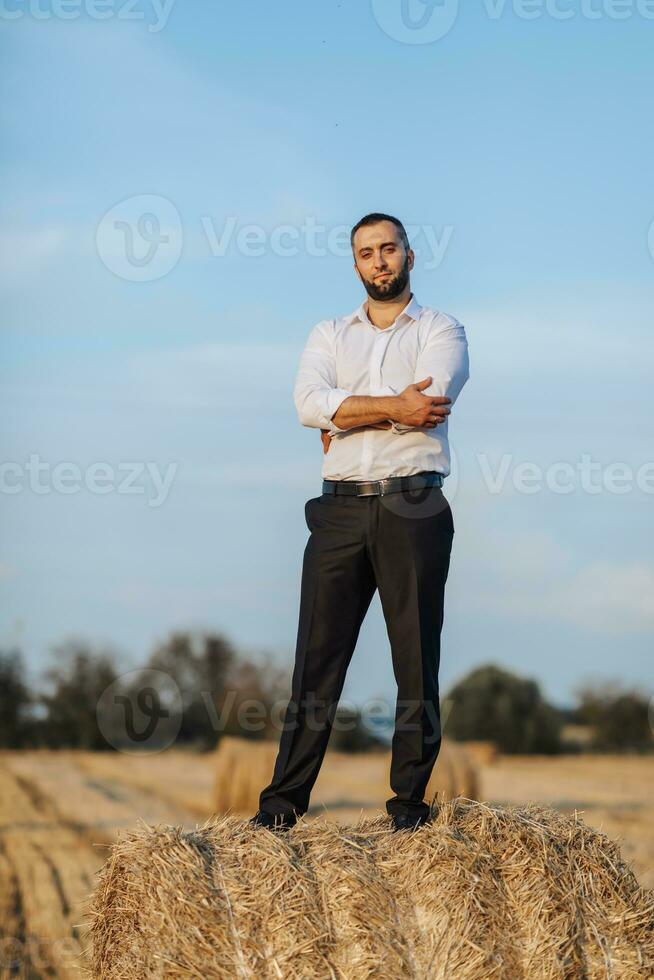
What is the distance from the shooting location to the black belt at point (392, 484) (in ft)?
16.2

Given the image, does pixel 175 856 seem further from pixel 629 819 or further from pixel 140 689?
pixel 140 689

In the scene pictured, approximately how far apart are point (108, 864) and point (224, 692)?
18.1m

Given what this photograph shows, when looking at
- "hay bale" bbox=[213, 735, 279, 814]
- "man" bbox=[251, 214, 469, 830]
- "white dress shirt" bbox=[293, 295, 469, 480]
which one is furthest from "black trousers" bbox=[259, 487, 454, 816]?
"hay bale" bbox=[213, 735, 279, 814]

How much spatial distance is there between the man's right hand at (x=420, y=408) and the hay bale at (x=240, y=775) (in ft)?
28.4

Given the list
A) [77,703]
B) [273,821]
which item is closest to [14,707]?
[77,703]

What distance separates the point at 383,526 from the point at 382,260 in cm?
105

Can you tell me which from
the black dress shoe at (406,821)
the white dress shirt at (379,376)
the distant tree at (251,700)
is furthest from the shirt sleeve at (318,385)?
the distant tree at (251,700)

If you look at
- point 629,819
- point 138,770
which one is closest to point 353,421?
point 629,819

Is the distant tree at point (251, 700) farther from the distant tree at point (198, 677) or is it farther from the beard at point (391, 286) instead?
the beard at point (391, 286)

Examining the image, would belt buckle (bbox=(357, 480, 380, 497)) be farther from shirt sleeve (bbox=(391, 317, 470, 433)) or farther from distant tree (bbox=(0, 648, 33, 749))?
distant tree (bbox=(0, 648, 33, 749))

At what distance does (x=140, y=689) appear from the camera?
19625 mm

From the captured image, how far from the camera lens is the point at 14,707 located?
24.0m

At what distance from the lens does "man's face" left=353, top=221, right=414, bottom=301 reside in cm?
506

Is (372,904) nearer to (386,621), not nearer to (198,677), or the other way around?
(386,621)
